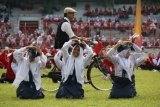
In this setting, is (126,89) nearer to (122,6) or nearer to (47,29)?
Answer: (47,29)

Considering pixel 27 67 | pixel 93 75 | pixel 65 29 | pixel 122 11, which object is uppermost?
pixel 65 29

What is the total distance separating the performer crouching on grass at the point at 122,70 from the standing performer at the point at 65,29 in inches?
37.5

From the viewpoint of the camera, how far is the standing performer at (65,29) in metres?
11.3

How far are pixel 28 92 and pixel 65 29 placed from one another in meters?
1.52

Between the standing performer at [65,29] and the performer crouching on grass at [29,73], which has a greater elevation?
the standing performer at [65,29]

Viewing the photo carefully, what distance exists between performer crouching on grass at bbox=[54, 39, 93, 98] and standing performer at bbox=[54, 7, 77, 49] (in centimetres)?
30

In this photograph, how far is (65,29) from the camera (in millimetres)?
11297

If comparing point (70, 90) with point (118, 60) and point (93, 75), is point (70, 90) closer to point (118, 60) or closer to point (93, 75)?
point (118, 60)

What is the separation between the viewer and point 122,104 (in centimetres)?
975

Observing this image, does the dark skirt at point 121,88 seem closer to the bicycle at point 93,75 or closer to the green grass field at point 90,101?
the green grass field at point 90,101

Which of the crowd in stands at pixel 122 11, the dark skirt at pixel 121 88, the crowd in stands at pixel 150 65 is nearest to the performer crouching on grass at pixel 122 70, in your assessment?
the dark skirt at pixel 121 88

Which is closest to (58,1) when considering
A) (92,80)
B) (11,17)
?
(11,17)

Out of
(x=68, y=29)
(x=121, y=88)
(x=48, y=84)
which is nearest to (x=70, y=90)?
(x=121, y=88)

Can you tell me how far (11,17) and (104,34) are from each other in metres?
7.60
